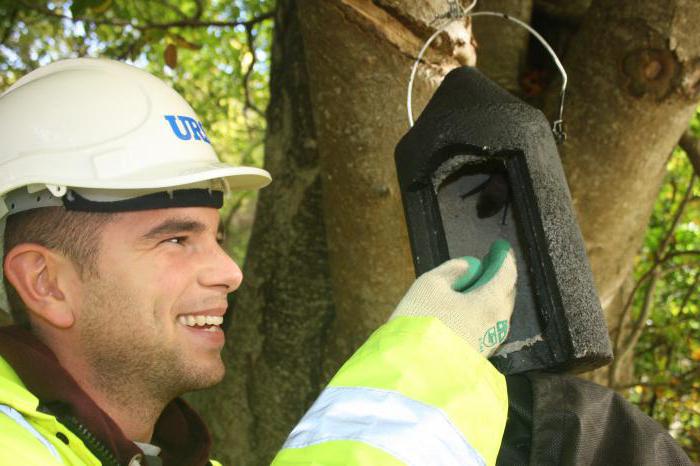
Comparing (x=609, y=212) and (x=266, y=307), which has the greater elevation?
(x=609, y=212)

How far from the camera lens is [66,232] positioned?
1598 millimetres

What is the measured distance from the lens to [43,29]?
239 inches

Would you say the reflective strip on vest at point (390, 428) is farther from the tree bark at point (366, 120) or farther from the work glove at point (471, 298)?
the tree bark at point (366, 120)

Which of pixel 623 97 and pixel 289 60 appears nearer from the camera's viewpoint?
pixel 623 97

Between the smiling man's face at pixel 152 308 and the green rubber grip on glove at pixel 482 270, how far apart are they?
604 mm

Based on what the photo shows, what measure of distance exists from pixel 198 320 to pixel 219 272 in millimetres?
130

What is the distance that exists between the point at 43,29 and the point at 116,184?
17.5ft

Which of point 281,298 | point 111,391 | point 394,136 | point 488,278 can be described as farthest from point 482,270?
point 281,298

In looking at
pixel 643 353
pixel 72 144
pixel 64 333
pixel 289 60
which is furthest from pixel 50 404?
pixel 643 353

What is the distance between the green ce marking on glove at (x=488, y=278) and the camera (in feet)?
4.56

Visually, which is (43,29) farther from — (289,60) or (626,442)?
(626,442)

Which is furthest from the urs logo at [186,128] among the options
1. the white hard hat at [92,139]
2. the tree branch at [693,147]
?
the tree branch at [693,147]

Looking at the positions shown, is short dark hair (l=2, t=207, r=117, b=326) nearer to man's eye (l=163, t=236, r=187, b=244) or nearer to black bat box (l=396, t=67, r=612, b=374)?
man's eye (l=163, t=236, r=187, b=244)

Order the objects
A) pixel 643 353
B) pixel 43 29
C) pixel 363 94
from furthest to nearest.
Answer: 1. pixel 43 29
2. pixel 643 353
3. pixel 363 94
